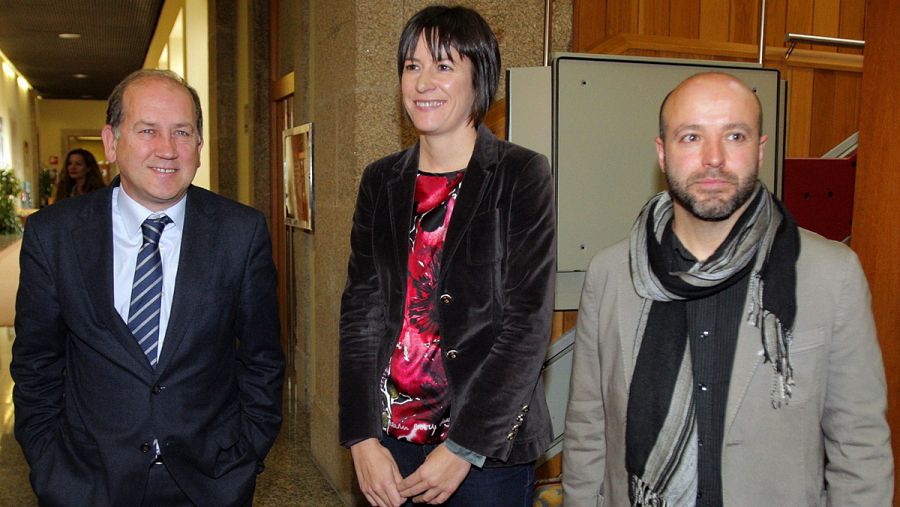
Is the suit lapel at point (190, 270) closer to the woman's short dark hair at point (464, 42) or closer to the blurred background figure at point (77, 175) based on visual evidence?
the woman's short dark hair at point (464, 42)

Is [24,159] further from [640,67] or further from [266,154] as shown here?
[640,67]

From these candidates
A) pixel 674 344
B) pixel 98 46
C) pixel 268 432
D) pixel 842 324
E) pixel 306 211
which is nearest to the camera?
pixel 842 324

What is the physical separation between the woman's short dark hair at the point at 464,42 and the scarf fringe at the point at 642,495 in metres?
0.85

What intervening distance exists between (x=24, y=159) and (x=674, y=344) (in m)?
20.4

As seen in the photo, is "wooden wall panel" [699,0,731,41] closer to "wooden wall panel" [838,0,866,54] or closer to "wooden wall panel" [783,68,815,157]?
"wooden wall panel" [783,68,815,157]

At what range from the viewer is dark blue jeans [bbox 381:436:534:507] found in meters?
1.63

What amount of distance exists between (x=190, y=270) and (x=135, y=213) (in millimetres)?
188

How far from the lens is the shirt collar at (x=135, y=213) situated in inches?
68.1

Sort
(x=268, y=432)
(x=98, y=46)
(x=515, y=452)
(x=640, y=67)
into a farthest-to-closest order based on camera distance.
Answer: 1. (x=98, y=46)
2. (x=640, y=67)
3. (x=268, y=432)
4. (x=515, y=452)

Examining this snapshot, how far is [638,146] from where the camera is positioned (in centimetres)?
267

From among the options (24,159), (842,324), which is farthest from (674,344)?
(24,159)

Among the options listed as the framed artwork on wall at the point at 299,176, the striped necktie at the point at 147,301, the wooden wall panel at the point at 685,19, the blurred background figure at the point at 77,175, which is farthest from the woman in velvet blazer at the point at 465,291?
the blurred background figure at the point at 77,175

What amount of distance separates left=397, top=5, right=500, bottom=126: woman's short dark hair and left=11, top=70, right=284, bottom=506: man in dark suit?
551 millimetres

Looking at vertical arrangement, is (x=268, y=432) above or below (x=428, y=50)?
below
